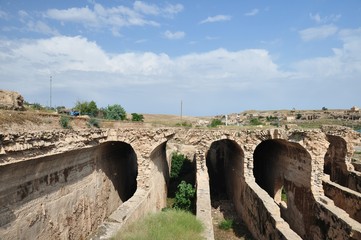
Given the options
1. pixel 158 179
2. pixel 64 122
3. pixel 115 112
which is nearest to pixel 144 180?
pixel 158 179

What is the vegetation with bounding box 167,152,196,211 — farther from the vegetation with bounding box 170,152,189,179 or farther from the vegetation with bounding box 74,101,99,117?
the vegetation with bounding box 74,101,99,117

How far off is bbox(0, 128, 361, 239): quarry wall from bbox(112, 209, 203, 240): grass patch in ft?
1.05

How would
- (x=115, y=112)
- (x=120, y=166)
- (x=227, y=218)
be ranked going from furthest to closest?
1. (x=115, y=112)
2. (x=120, y=166)
3. (x=227, y=218)

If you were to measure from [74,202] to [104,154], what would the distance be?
323cm

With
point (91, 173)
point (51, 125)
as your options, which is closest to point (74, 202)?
point (91, 173)

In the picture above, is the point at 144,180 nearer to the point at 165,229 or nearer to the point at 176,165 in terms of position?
the point at 165,229

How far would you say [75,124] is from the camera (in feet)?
47.2

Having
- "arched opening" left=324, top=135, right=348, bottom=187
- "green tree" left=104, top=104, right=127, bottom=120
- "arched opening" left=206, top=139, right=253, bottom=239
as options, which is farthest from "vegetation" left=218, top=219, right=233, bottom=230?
"green tree" left=104, top=104, right=127, bottom=120

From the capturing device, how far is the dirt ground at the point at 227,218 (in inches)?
439

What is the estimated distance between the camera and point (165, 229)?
26.6 ft

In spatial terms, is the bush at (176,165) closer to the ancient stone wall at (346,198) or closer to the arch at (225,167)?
the arch at (225,167)

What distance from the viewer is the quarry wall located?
7.52m

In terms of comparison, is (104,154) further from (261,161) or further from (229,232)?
(261,161)

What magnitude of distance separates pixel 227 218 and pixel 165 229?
5608 mm
